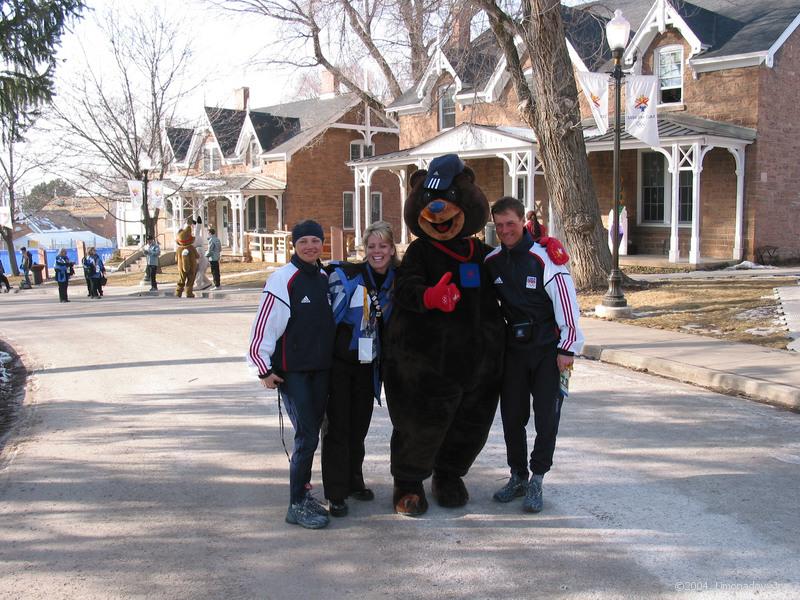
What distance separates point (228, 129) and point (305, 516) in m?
38.3

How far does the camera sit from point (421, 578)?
12.5 ft

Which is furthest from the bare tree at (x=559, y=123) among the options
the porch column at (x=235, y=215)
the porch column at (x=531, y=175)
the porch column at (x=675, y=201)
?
the porch column at (x=235, y=215)

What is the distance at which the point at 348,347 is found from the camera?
4535 millimetres

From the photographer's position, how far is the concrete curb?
7.46 m

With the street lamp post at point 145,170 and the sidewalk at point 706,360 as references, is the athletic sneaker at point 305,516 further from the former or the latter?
the street lamp post at point 145,170

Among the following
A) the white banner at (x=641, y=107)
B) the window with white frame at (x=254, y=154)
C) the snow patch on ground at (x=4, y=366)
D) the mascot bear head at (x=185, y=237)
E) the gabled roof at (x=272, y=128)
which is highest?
the gabled roof at (x=272, y=128)

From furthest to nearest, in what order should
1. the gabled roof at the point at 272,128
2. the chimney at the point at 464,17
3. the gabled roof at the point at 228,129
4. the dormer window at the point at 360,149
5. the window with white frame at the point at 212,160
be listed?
the window with white frame at the point at 212,160 < the gabled roof at the point at 228,129 < the gabled roof at the point at 272,128 < the dormer window at the point at 360,149 < the chimney at the point at 464,17

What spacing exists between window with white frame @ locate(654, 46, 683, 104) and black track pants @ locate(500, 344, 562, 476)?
19.8 m

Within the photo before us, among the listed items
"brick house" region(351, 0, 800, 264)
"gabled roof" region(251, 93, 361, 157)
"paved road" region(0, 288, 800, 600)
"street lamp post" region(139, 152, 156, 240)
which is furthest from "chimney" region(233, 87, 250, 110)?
"paved road" region(0, 288, 800, 600)

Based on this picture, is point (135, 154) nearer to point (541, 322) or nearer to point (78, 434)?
point (78, 434)

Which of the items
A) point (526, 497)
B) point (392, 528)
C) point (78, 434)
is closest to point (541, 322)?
point (526, 497)

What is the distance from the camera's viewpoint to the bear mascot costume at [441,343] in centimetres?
440

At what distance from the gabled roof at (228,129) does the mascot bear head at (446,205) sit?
35.3 metres

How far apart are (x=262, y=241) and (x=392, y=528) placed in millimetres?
29322
